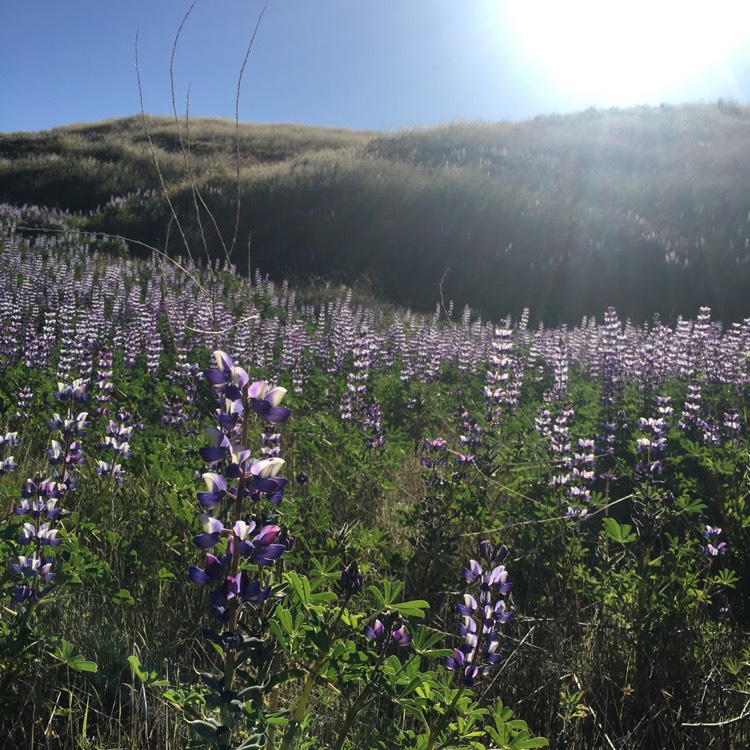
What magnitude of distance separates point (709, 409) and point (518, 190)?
50.1 feet

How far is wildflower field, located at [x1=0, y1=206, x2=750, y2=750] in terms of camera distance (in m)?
1.51

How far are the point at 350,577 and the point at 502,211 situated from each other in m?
18.4

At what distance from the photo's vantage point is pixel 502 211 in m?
18.7

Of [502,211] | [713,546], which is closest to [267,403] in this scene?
[713,546]

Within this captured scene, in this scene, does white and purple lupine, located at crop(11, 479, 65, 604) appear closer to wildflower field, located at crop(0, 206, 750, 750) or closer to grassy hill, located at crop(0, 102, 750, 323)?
wildflower field, located at crop(0, 206, 750, 750)

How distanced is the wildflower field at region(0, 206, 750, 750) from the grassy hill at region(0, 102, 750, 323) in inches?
342

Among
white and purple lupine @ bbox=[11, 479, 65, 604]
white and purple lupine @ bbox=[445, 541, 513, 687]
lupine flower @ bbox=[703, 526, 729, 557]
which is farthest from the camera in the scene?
lupine flower @ bbox=[703, 526, 729, 557]

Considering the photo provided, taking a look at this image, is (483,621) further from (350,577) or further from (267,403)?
(267,403)

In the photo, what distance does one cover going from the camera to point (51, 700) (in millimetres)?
1970

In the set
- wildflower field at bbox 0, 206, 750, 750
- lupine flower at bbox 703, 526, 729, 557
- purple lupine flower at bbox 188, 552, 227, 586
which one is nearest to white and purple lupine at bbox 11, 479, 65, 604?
wildflower field at bbox 0, 206, 750, 750

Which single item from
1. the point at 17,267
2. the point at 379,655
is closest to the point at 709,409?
the point at 379,655

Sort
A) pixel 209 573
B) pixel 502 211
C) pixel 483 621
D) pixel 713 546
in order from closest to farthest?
pixel 209 573
pixel 483 621
pixel 713 546
pixel 502 211

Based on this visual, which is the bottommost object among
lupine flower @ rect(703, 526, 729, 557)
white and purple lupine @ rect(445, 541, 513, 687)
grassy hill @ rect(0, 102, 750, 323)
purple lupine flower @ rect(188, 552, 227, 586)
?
lupine flower @ rect(703, 526, 729, 557)

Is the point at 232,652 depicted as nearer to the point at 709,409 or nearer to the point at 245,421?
the point at 245,421
